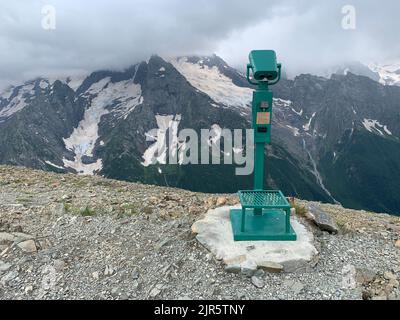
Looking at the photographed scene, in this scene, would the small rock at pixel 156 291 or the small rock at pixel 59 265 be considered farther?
the small rock at pixel 59 265

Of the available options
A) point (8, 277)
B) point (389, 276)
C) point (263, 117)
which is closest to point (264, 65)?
point (263, 117)

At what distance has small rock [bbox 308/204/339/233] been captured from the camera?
520 inches

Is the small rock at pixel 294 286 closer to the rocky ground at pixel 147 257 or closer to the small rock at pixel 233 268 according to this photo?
the rocky ground at pixel 147 257

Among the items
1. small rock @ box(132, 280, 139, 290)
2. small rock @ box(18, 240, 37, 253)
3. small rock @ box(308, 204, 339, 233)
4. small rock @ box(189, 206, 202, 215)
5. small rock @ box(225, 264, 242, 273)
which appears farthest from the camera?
small rock @ box(189, 206, 202, 215)

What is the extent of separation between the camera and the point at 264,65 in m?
12.4

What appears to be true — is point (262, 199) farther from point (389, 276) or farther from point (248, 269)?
point (389, 276)

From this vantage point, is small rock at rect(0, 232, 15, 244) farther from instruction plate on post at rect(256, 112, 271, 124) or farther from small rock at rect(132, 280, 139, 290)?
Result: instruction plate on post at rect(256, 112, 271, 124)

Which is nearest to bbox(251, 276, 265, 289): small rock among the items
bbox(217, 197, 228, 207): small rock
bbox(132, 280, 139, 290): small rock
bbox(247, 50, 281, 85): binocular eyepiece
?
bbox(132, 280, 139, 290): small rock

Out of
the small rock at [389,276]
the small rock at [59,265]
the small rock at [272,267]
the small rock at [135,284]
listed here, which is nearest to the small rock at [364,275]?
the small rock at [389,276]

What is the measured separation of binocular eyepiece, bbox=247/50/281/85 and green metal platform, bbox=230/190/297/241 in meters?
3.74

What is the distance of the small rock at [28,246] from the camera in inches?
460

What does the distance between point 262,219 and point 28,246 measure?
289 inches
